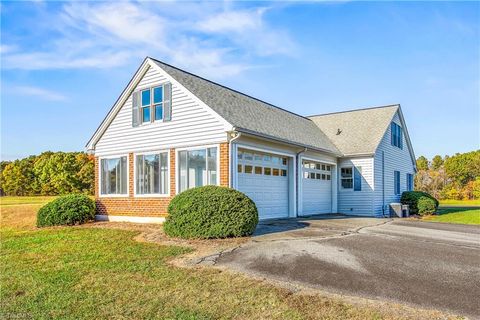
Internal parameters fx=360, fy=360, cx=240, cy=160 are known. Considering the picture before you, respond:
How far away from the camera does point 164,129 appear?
14.4 m

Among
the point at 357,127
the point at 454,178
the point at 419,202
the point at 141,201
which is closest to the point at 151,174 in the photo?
the point at 141,201

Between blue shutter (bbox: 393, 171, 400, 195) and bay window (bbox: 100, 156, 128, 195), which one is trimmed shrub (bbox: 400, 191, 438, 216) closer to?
blue shutter (bbox: 393, 171, 400, 195)

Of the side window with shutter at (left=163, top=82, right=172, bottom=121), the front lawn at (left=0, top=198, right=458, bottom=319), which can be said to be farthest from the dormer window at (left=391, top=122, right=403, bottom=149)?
the front lawn at (left=0, top=198, right=458, bottom=319)

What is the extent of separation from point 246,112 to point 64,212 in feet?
28.1

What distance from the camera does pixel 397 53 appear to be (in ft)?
50.1

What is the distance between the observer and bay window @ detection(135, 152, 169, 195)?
14.4 metres

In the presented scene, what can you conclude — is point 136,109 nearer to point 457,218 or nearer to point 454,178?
point 457,218

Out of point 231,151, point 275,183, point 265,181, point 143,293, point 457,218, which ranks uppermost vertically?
point 231,151

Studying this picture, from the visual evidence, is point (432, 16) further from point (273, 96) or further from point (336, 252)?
point (273, 96)

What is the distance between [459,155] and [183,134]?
172 ft

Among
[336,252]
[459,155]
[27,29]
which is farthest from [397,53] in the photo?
[459,155]

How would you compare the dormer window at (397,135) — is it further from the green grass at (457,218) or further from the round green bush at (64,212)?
the round green bush at (64,212)

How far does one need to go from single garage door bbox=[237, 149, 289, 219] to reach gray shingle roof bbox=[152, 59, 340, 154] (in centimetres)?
103

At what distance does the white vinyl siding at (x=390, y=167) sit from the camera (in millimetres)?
19797
